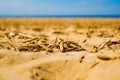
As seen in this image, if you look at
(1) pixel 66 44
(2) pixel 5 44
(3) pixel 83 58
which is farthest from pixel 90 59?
(2) pixel 5 44

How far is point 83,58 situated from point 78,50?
93 centimetres

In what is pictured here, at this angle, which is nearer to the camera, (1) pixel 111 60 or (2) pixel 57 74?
(2) pixel 57 74

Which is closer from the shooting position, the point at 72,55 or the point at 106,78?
the point at 106,78

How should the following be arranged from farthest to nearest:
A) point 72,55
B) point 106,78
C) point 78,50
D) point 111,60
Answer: point 78,50 → point 72,55 → point 111,60 → point 106,78

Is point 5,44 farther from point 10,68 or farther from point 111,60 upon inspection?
point 111,60

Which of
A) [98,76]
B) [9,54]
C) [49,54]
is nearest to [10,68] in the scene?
[9,54]

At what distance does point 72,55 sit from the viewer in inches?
200

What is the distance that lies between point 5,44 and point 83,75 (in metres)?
2.38

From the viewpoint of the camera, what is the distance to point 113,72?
4.26m

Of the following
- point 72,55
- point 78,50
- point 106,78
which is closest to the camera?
point 106,78

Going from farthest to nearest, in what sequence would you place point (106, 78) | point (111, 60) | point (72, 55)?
1. point (72, 55)
2. point (111, 60)
3. point (106, 78)

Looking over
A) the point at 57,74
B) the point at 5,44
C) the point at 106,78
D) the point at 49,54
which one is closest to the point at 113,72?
the point at 106,78

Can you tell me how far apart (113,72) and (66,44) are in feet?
6.71

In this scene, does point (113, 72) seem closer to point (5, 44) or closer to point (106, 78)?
point (106, 78)
